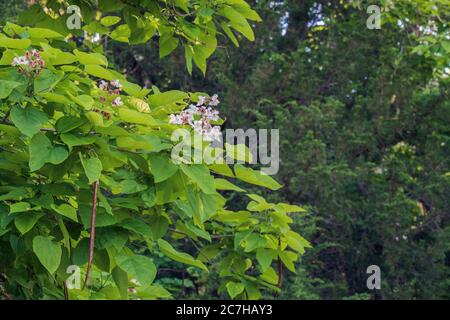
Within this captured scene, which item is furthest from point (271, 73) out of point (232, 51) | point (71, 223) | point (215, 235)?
point (71, 223)

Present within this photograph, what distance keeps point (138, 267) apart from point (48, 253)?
0.25 meters

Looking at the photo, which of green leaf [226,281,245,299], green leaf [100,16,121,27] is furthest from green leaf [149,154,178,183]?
green leaf [100,16,121,27]

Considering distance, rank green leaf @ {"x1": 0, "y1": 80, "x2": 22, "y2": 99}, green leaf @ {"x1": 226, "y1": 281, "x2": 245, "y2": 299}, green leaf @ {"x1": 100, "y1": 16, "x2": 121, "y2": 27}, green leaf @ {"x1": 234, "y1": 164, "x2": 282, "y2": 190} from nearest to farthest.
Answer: green leaf @ {"x1": 0, "y1": 80, "x2": 22, "y2": 99}
green leaf @ {"x1": 234, "y1": 164, "x2": 282, "y2": 190}
green leaf @ {"x1": 226, "y1": 281, "x2": 245, "y2": 299}
green leaf @ {"x1": 100, "y1": 16, "x2": 121, "y2": 27}

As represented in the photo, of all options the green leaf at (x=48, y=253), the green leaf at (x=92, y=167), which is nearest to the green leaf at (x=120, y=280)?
the green leaf at (x=48, y=253)

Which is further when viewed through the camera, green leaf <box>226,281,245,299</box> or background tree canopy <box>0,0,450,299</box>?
background tree canopy <box>0,0,450,299</box>

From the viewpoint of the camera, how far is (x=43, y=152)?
1.93 meters

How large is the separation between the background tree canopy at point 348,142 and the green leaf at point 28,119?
5570 mm

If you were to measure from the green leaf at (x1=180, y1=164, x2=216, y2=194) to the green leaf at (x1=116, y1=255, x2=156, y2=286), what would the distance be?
0.29 m

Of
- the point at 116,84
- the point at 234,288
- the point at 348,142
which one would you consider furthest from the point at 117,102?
the point at 348,142

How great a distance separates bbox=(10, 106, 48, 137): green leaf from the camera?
1914 mm

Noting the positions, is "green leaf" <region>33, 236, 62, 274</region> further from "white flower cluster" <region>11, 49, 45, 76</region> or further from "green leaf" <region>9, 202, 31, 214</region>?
"white flower cluster" <region>11, 49, 45, 76</region>

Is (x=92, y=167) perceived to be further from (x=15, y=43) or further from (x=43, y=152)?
(x=15, y=43)

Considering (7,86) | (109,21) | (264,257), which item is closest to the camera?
(7,86)
